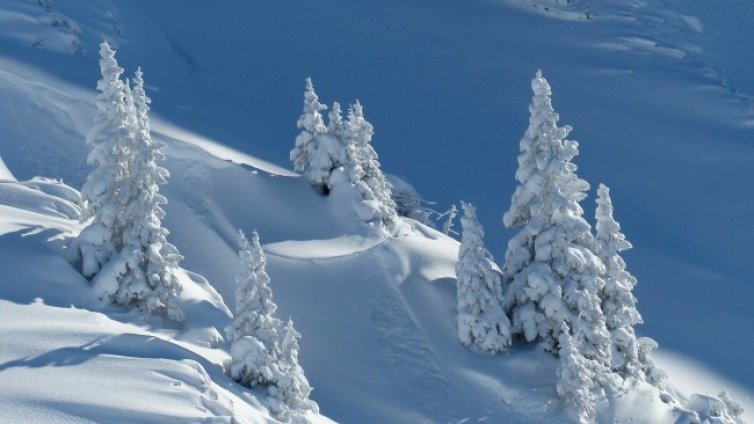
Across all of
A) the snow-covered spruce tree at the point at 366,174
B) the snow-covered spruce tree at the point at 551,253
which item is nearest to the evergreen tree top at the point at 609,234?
the snow-covered spruce tree at the point at 551,253

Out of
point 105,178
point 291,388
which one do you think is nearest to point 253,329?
point 291,388

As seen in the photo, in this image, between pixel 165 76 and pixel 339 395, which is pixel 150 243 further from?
pixel 165 76

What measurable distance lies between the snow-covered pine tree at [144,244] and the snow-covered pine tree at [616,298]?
12.9 m

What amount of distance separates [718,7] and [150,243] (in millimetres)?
67676

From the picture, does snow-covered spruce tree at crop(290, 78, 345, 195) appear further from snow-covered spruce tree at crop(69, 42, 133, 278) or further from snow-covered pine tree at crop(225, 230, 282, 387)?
snow-covered pine tree at crop(225, 230, 282, 387)

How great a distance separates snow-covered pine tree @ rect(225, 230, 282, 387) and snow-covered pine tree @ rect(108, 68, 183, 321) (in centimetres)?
238

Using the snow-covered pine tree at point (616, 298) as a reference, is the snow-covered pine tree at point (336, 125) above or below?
above

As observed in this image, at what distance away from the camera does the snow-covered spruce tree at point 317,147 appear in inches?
1302

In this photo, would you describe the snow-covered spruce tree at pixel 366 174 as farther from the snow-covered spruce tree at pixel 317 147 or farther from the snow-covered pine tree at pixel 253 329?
the snow-covered pine tree at pixel 253 329

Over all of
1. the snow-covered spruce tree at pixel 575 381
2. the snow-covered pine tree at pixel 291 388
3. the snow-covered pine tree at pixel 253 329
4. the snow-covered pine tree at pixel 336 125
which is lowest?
the snow-covered spruce tree at pixel 575 381

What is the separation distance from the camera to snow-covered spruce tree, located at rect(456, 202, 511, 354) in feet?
95.6

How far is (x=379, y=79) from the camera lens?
62531 mm

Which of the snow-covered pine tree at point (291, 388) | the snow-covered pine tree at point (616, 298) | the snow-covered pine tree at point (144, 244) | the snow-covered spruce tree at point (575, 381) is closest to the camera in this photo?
the snow-covered pine tree at point (291, 388)

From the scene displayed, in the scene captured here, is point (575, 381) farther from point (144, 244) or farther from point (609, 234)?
point (144, 244)
